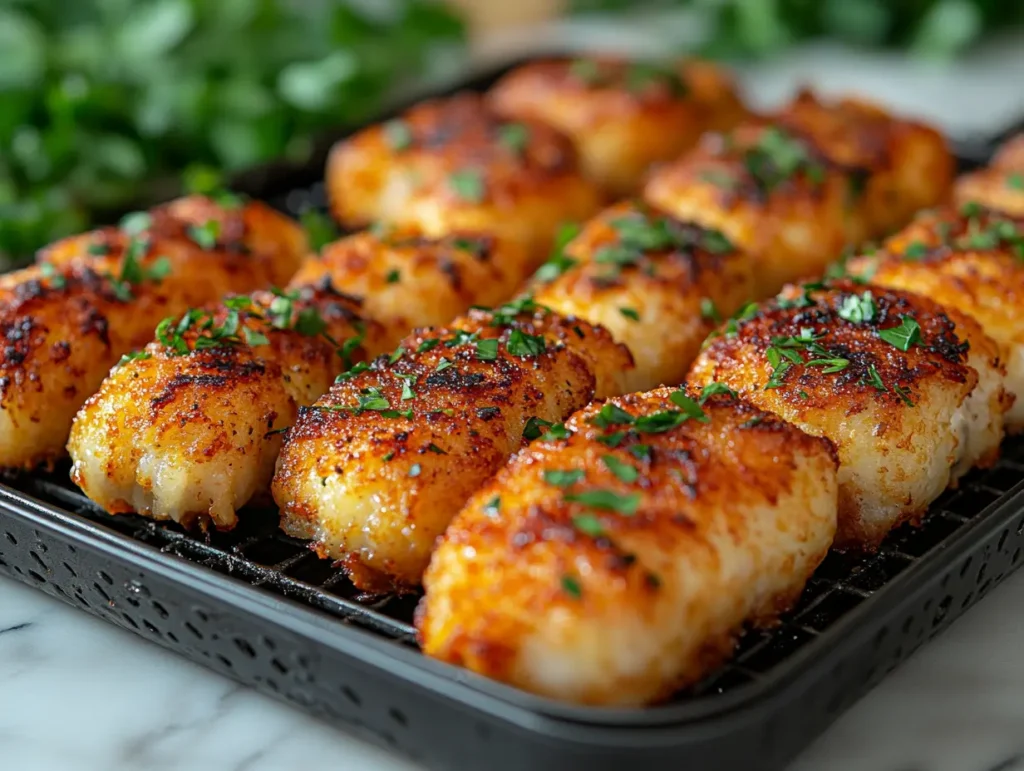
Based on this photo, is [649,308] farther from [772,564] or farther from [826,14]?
[826,14]

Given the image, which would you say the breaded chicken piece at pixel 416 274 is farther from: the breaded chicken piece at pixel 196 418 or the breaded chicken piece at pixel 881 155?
the breaded chicken piece at pixel 881 155

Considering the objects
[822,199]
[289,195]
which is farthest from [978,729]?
[289,195]

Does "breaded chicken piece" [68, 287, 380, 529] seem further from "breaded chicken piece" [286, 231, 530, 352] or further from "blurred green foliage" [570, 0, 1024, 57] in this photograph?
"blurred green foliage" [570, 0, 1024, 57]

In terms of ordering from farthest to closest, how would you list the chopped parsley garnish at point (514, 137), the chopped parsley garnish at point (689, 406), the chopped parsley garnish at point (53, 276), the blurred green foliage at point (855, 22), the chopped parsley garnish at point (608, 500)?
the blurred green foliage at point (855, 22)
the chopped parsley garnish at point (514, 137)
the chopped parsley garnish at point (53, 276)
the chopped parsley garnish at point (689, 406)
the chopped parsley garnish at point (608, 500)

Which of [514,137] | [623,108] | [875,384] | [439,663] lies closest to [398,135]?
[514,137]

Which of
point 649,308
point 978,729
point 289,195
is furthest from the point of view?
point 289,195

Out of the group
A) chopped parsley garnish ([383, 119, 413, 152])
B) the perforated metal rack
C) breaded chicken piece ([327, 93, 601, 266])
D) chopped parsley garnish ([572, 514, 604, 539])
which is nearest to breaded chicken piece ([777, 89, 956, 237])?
breaded chicken piece ([327, 93, 601, 266])

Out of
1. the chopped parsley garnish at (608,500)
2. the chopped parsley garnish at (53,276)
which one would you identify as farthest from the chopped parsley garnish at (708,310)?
the chopped parsley garnish at (53,276)
